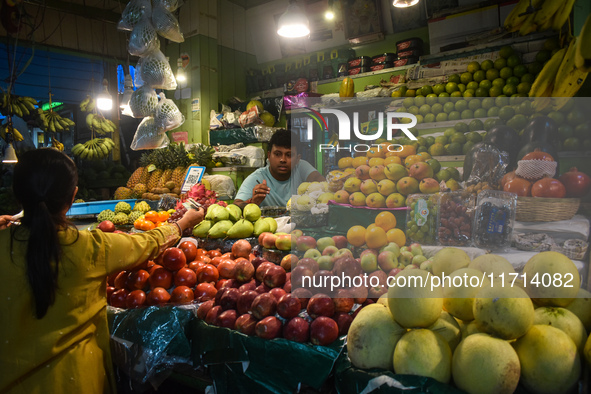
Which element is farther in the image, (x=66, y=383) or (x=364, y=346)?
(x=66, y=383)

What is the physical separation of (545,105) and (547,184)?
1.82 m

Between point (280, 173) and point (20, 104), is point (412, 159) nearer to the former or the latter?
point (280, 173)

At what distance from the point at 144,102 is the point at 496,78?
3.98 meters

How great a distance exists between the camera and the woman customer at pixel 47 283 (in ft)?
4.66

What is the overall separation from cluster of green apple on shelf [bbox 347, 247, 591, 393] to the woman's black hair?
4.09ft

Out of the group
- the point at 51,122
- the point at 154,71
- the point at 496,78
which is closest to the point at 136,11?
the point at 154,71

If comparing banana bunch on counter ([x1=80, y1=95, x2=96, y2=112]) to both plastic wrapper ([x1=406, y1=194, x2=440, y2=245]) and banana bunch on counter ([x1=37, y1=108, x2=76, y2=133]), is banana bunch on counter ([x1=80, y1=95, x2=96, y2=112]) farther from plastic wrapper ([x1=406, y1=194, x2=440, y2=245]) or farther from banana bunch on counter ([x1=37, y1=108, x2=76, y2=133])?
plastic wrapper ([x1=406, y1=194, x2=440, y2=245])

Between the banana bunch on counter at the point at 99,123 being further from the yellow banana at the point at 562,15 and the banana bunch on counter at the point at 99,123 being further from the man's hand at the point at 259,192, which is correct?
the yellow banana at the point at 562,15

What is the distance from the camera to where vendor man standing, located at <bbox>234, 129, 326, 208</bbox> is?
3.71m

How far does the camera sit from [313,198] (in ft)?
6.65

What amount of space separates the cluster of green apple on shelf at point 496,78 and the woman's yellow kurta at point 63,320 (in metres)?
3.22

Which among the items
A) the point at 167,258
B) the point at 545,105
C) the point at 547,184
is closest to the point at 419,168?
the point at 547,184

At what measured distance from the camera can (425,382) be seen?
3.73 feet

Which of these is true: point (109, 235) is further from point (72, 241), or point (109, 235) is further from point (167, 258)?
point (167, 258)
